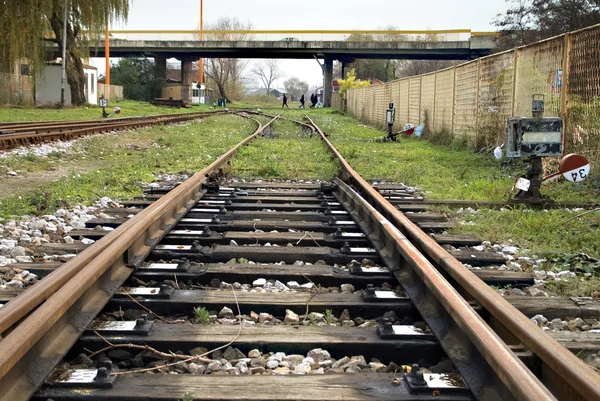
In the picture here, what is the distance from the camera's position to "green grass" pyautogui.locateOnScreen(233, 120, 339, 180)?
9.62 m

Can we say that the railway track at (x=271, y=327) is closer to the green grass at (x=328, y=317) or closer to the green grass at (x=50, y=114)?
the green grass at (x=328, y=317)

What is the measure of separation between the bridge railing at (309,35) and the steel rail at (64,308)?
2044 inches

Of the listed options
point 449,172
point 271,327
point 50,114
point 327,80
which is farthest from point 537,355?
point 327,80

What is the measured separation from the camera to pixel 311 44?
179 ft

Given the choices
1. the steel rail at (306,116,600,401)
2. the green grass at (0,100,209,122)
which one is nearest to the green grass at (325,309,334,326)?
the steel rail at (306,116,600,401)

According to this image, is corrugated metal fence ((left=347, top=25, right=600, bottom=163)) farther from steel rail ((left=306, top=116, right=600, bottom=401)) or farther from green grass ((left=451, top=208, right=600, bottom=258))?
steel rail ((left=306, top=116, right=600, bottom=401))

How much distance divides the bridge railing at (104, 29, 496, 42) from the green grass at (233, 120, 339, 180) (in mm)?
41532

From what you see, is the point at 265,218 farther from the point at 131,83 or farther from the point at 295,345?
the point at 131,83

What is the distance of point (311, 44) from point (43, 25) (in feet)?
110

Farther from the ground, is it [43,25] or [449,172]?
[43,25]

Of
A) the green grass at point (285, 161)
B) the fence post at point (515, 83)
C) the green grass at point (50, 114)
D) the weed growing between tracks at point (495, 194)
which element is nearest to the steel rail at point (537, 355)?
the weed growing between tracks at point (495, 194)

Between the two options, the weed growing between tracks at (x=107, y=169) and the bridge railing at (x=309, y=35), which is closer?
the weed growing between tracks at (x=107, y=169)

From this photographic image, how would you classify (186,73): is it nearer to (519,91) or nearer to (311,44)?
(311,44)

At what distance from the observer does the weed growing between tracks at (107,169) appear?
672 cm
